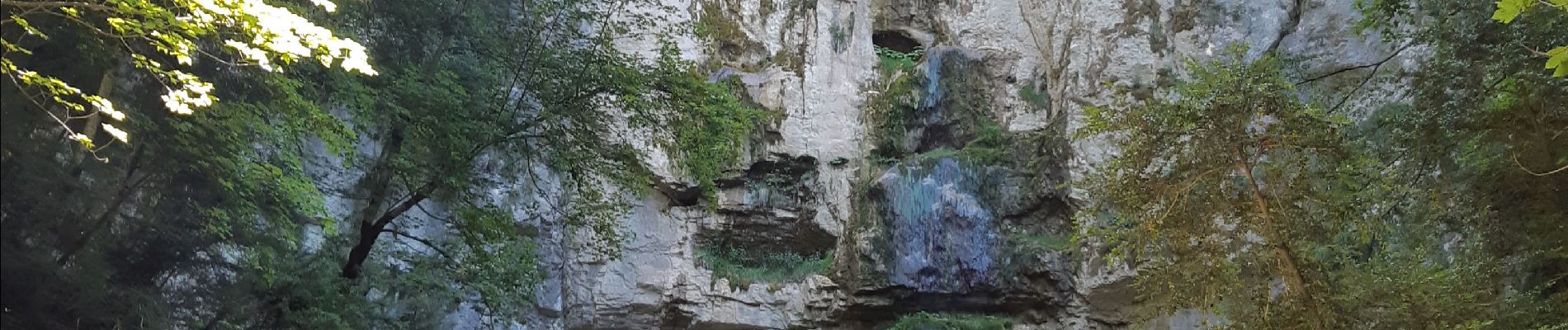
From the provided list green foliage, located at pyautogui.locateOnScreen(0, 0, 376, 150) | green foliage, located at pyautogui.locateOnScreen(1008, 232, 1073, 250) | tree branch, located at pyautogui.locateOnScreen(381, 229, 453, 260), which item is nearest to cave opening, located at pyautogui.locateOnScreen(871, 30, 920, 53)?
green foliage, located at pyautogui.locateOnScreen(1008, 232, 1073, 250)

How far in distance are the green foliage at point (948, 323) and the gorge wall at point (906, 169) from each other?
318mm

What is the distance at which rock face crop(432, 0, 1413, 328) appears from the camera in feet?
44.8

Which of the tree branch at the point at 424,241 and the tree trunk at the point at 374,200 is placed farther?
the tree branch at the point at 424,241

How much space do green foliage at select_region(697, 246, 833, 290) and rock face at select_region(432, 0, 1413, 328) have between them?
0.13 meters

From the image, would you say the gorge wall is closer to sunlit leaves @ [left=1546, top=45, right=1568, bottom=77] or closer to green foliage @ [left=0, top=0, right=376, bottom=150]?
green foliage @ [left=0, top=0, right=376, bottom=150]

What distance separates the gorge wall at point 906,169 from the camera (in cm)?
1365

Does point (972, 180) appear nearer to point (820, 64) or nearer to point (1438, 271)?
point (820, 64)

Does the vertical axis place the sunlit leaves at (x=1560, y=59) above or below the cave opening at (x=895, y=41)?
below

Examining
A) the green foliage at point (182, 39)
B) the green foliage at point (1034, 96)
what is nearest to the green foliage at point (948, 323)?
the green foliage at point (1034, 96)

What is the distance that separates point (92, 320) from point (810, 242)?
1072 centimetres

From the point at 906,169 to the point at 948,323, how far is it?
2363mm

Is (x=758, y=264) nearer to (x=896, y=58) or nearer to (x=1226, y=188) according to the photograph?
(x=896, y=58)

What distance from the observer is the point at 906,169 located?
47.7 feet

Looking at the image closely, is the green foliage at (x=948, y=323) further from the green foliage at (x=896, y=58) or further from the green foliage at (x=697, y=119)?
the green foliage at (x=697, y=119)
